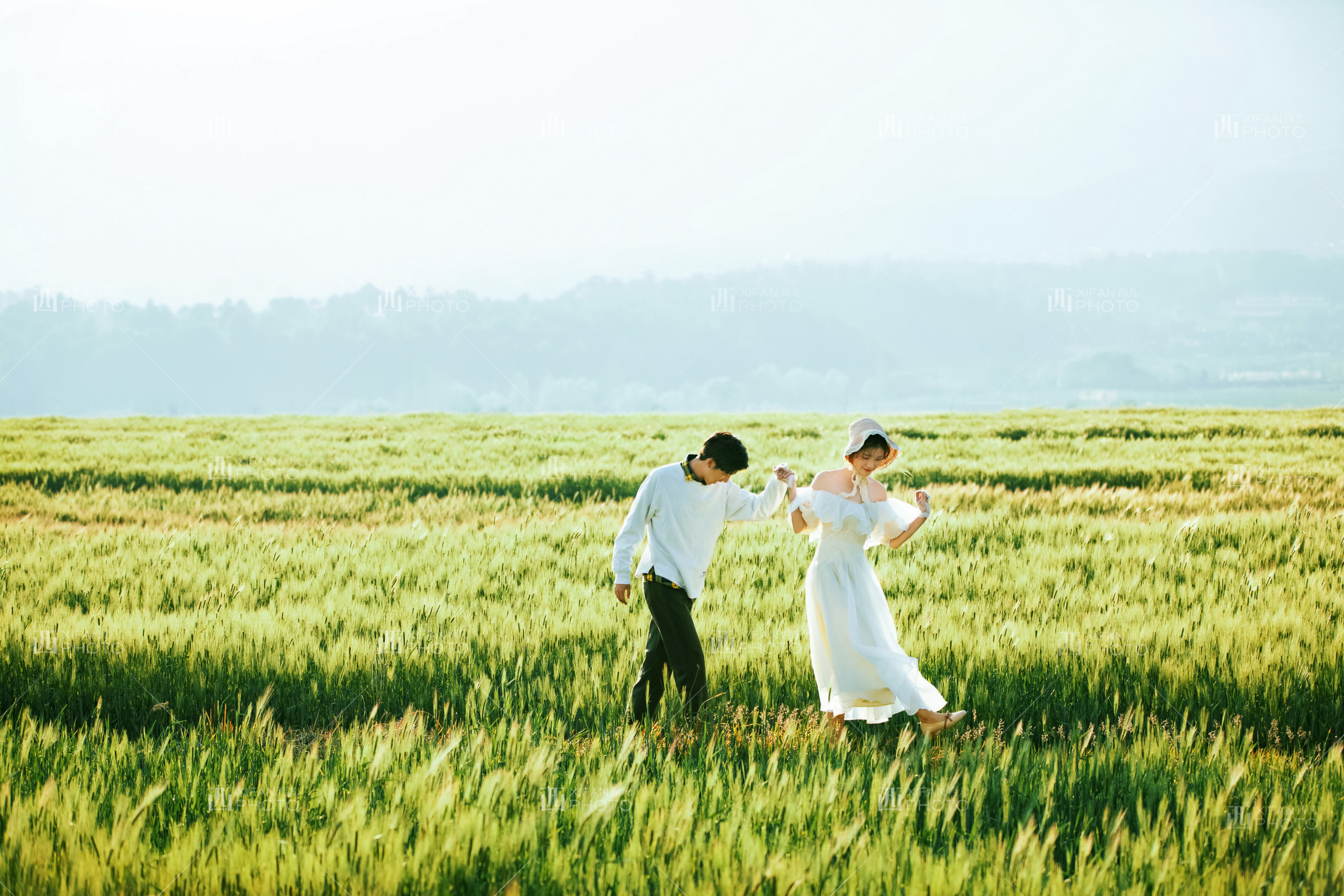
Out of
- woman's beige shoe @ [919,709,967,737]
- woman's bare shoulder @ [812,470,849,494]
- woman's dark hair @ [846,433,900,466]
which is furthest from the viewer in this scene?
woman's bare shoulder @ [812,470,849,494]

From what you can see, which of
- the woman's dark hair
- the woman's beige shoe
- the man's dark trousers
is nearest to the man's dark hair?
the woman's dark hair

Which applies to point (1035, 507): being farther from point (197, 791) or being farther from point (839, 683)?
point (197, 791)

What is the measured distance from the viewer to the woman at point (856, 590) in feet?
17.1

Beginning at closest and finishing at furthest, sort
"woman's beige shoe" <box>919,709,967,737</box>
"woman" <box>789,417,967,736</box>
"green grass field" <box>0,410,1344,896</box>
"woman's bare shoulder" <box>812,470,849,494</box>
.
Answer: "green grass field" <box>0,410,1344,896</box> < "woman's beige shoe" <box>919,709,967,737</box> < "woman" <box>789,417,967,736</box> < "woman's bare shoulder" <box>812,470,849,494</box>

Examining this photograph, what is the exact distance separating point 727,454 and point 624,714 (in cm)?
196

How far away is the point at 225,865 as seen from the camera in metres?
3.18

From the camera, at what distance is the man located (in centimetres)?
529

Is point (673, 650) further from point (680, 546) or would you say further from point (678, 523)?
point (678, 523)

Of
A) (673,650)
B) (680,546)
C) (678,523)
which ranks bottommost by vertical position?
(673,650)

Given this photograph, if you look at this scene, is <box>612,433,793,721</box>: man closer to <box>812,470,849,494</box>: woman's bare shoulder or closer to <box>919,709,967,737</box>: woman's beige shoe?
<box>812,470,849,494</box>: woman's bare shoulder

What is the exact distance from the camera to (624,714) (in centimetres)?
550

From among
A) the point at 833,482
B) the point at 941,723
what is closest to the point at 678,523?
the point at 833,482

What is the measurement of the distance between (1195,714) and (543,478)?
45.1ft

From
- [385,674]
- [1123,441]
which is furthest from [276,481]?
[1123,441]
